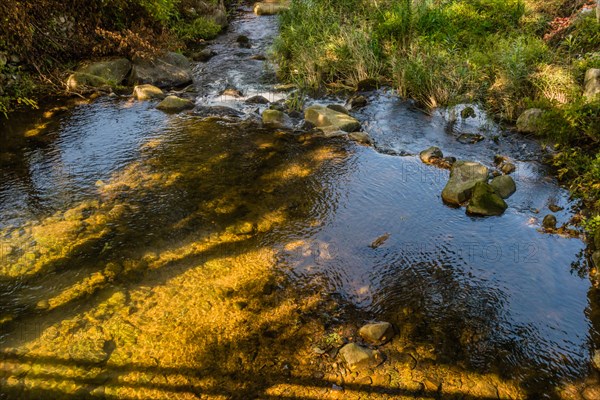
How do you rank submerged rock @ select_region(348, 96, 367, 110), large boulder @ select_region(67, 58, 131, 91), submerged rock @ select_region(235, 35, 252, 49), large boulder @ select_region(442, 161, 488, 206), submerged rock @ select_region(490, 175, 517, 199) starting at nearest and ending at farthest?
large boulder @ select_region(442, 161, 488, 206) → submerged rock @ select_region(490, 175, 517, 199) → submerged rock @ select_region(348, 96, 367, 110) → large boulder @ select_region(67, 58, 131, 91) → submerged rock @ select_region(235, 35, 252, 49)

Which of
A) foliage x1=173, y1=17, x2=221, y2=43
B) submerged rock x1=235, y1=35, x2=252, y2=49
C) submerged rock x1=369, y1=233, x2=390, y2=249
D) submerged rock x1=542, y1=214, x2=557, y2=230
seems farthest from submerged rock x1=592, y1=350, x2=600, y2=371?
foliage x1=173, y1=17, x2=221, y2=43

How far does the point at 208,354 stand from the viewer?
4.25 meters

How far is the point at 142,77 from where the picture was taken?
37.0ft

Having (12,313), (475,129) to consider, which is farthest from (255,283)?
(475,129)

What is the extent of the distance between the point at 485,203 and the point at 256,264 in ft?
11.0

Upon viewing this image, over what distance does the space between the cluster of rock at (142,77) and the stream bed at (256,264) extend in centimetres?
198

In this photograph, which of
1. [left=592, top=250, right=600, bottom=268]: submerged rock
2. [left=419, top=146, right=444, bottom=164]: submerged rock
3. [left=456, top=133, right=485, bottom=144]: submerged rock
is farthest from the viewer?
[left=456, top=133, right=485, bottom=144]: submerged rock

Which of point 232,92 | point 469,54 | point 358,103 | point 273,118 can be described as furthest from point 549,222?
point 232,92

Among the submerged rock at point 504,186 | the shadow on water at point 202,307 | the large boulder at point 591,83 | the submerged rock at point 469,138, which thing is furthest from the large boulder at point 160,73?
the large boulder at point 591,83

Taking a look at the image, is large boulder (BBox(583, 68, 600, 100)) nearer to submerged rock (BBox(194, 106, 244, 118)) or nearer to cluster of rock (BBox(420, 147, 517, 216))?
cluster of rock (BBox(420, 147, 517, 216))

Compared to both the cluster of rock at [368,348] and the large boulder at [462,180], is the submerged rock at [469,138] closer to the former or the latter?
the large boulder at [462,180]

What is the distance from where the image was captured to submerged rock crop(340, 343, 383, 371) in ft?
13.7

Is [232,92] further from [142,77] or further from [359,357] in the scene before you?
[359,357]

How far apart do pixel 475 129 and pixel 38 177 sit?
25.7ft
